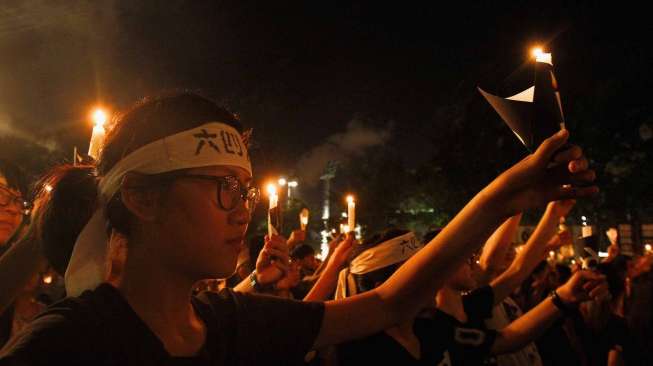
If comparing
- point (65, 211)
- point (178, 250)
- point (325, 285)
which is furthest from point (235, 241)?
point (325, 285)

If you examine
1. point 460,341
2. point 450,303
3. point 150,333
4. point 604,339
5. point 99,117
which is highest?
point 99,117

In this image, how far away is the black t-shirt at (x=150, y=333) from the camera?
4.91 ft

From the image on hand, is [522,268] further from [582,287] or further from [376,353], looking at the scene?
[376,353]

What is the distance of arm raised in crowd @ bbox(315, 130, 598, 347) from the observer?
76.7 inches

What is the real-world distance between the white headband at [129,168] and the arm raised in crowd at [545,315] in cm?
284

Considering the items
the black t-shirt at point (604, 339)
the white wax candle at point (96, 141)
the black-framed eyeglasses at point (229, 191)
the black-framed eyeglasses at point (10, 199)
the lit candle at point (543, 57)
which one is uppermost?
the lit candle at point (543, 57)

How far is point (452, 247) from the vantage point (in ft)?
7.07

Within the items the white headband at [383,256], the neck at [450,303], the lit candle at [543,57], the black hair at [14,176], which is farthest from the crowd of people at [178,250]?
the neck at [450,303]

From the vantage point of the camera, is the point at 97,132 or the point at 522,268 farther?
the point at 522,268

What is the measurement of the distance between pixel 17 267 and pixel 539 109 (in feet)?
7.80

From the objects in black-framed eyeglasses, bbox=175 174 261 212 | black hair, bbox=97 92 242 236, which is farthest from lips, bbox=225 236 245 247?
black hair, bbox=97 92 242 236

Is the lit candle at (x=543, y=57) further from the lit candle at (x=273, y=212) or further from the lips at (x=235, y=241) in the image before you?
the lit candle at (x=273, y=212)

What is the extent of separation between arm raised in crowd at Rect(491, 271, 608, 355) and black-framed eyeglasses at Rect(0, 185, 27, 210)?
3333 mm

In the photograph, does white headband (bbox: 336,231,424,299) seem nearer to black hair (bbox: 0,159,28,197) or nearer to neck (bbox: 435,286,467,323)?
neck (bbox: 435,286,467,323)
